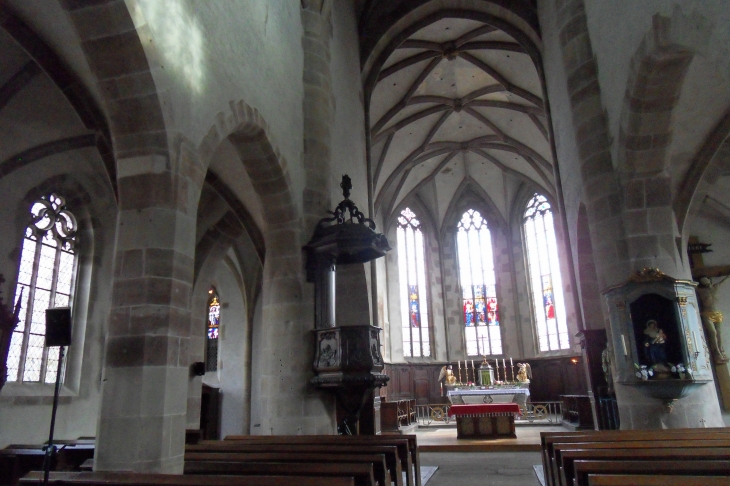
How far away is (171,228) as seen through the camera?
4.50m

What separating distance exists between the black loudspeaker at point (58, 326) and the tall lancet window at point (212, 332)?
11750 mm

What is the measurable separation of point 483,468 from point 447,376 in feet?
32.6

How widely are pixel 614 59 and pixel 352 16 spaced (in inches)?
265

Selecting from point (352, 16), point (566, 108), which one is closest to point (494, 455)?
point (566, 108)

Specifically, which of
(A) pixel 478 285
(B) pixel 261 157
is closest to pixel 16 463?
(B) pixel 261 157

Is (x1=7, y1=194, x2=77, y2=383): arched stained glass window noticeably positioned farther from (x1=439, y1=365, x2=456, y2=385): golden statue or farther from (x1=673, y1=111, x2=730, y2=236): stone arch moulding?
(x1=439, y1=365, x2=456, y2=385): golden statue

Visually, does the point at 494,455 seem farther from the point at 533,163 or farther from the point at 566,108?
the point at 533,163

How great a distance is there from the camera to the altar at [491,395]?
1323 cm

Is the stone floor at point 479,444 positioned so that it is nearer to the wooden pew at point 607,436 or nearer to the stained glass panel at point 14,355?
the wooden pew at point 607,436

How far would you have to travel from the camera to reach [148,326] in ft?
14.0

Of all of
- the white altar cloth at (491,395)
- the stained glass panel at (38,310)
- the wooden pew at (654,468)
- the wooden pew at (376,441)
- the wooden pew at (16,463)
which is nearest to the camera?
the wooden pew at (654,468)

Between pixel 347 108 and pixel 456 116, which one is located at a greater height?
pixel 456 116

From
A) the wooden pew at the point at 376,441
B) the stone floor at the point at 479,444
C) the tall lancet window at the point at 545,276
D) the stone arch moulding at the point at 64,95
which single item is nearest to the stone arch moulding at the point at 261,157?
the stone arch moulding at the point at 64,95

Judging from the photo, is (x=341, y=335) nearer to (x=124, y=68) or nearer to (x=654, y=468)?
(x=124, y=68)
